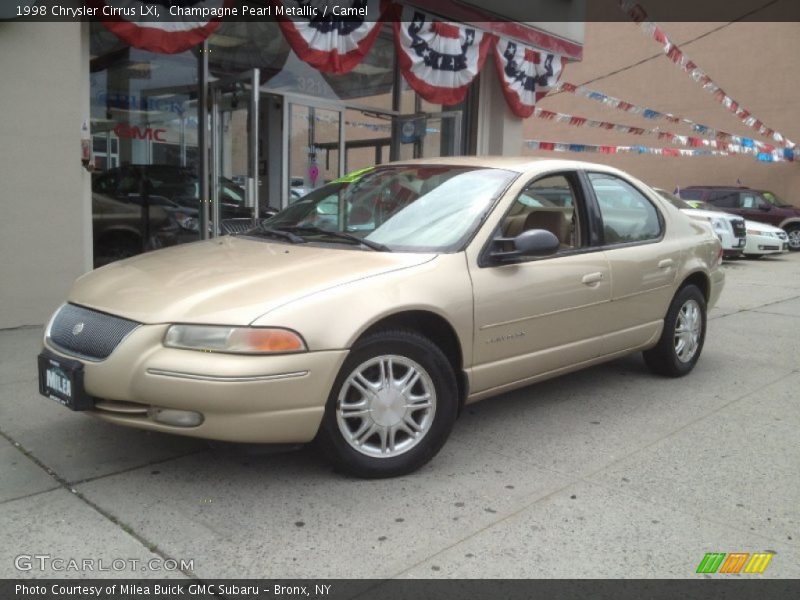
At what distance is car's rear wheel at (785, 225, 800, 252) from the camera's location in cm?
1956

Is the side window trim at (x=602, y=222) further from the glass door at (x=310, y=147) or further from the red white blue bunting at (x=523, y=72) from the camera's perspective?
the red white blue bunting at (x=523, y=72)

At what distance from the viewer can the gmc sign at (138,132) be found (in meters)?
8.90

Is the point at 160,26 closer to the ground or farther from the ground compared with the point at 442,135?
farther from the ground

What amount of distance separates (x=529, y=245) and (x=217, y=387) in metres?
1.79

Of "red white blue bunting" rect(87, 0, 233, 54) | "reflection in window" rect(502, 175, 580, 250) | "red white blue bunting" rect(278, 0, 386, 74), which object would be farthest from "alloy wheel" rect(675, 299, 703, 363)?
"red white blue bunting" rect(87, 0, 233, 54)

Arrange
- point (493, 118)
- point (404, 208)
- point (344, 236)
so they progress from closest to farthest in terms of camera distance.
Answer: point (344, 236) < point (404, 208) < point (493, 118)

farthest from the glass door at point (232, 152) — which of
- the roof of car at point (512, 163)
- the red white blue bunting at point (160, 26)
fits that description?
the roof of car at point (512, 163)

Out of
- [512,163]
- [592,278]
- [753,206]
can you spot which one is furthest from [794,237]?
[512,163]

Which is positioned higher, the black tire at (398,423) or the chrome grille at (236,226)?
the chrome grille at (236,226)

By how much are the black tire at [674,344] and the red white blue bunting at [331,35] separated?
448cm

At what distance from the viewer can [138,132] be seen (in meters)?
9.07

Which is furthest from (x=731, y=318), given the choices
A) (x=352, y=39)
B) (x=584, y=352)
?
(x=352, y=39)

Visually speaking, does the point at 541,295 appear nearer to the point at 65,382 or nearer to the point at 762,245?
the point at 65,382

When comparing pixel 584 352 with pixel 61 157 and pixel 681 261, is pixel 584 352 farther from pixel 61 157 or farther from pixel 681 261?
pixel 61 157
